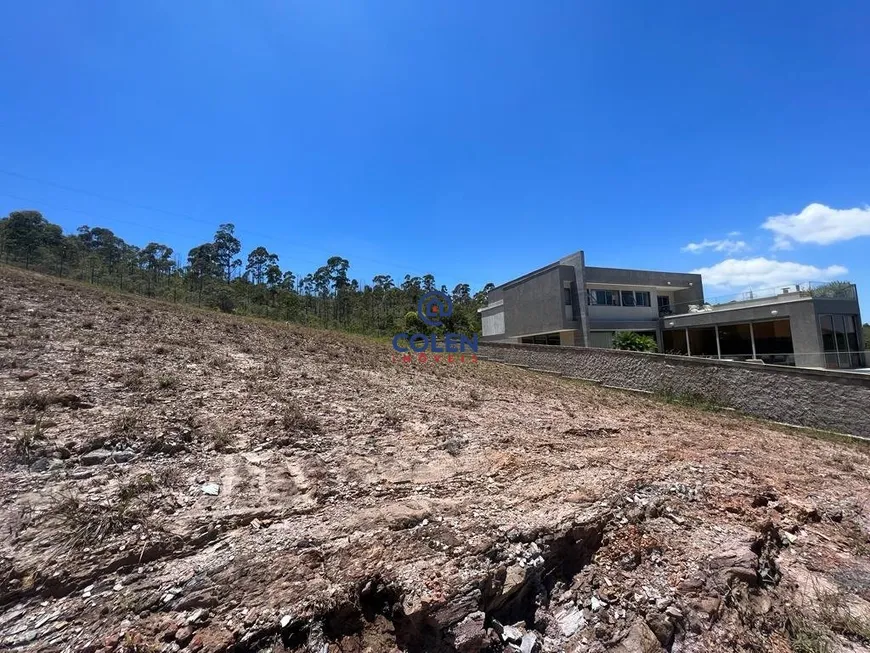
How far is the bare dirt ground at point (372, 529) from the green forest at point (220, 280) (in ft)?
60.4

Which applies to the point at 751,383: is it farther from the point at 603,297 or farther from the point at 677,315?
the point at 677,315

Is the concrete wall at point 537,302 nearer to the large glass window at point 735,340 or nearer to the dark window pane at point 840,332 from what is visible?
the large glass window at point 735,340

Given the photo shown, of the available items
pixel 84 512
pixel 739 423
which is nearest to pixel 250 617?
pixel 84 512

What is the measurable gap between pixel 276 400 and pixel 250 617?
363cm

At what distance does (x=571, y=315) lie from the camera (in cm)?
1962

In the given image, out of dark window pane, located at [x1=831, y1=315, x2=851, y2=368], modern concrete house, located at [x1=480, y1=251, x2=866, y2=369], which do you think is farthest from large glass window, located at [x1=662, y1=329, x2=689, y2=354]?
dark window pane, located at [x1=831, y1=315, x2=851, y2=368]

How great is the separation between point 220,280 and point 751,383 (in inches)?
1624

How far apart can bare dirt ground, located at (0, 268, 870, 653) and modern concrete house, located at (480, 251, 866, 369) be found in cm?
1358

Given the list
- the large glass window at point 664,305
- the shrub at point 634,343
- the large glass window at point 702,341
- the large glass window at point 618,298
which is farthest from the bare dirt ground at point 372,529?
the large glass window at point 664,305

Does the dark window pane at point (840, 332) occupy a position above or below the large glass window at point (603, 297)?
below

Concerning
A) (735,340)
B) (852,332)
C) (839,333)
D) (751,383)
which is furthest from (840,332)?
(751,383)

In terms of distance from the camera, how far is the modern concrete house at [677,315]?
50.6ft

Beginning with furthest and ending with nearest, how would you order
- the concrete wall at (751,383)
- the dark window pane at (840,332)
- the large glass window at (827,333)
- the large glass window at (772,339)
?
1. the large glass window at (772,339)
2. the dark window pane at (840,332)
3. the large glass window at (827,333)
4. the concrete wall at (751,383)

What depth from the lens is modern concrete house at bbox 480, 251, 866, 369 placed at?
15.4m
